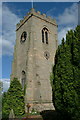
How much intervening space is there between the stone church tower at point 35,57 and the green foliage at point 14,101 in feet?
4.39

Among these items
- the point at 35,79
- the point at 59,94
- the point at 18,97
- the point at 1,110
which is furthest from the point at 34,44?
the point at 59,94

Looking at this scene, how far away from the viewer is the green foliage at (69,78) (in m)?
9.01

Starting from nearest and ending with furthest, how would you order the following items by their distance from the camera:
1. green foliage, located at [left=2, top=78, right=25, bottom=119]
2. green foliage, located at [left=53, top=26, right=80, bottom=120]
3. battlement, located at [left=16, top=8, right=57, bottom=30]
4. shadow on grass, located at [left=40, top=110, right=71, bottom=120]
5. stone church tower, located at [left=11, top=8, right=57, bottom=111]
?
green foliage, located at [left=53, top=26, right=80, bottom=120], shadow on grass, located at [left=40, top=110, right=71, bottom=120], green foliage, located at [left=2, top=78, right=25, bottom=119], stone church tower, located at [left=11, top=8, right=57, bottom=111], battlement, located at [left=16, top=8, right=57, bottom=30]

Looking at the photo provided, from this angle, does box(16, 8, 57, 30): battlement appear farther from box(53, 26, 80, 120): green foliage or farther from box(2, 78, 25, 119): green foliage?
box(53, 26, 80, 120): green foliage

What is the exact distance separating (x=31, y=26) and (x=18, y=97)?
1358cm

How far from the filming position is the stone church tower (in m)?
23.6

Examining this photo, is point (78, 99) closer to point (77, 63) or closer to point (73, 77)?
point (73, 77)

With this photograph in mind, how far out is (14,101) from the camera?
2147cm

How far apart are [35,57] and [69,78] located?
16.4 metres

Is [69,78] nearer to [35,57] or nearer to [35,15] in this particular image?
[35,57]

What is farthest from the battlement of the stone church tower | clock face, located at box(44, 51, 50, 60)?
clock face, located at box(44, 51, 50, 60)

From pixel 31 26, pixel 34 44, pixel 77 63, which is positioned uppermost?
pixel 31 26

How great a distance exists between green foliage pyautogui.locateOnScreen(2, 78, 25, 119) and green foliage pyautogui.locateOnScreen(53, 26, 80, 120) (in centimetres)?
1210

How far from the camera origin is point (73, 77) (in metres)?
9.57
